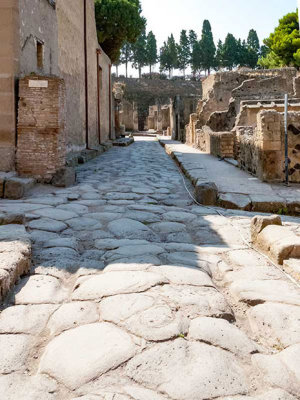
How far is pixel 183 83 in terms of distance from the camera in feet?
190

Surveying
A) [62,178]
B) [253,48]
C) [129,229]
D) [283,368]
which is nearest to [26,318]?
[283,368]

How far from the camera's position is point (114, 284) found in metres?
2.55

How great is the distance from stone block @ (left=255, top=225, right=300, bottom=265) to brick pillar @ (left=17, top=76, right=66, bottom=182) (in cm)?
425

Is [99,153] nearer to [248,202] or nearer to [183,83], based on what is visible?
[248,202]

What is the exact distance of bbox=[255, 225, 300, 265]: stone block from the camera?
2.99 metres

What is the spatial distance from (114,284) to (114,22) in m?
24.8

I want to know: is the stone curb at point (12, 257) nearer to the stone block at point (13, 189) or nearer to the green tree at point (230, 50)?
the stone block at point (13, 189)

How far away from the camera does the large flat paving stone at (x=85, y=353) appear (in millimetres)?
1622

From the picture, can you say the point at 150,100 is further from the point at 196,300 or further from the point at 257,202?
the point at 196,300

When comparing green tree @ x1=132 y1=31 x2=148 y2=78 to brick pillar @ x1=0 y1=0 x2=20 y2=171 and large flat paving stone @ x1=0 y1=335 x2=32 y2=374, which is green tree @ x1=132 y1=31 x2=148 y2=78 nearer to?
brick pillar @ x1=0 y1=0 x2=20 y2=171

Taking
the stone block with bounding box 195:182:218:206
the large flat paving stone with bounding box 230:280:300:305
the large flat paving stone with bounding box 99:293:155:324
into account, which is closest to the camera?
the large flat paving stone with bounding box 99:293:155:324

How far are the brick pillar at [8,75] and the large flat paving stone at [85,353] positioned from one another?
16.6 ft

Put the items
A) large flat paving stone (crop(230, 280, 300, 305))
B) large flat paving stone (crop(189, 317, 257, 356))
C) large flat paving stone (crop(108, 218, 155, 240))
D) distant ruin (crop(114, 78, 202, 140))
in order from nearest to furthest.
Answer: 1. large flat paving stone (crop(189, 317, 257, 356))
2. large flat paving stone (crop(230, 280, 300, 305))
3. large flat paving stone (crop(108, 218, 155, 240))
4. distant ruin (crop(114, 78, 202, 140))

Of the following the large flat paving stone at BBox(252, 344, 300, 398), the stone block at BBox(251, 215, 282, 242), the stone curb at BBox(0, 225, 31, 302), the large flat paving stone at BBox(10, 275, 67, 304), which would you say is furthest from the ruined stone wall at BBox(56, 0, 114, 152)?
the large flat paving stone at BBox(252, 344, 300, 398)
